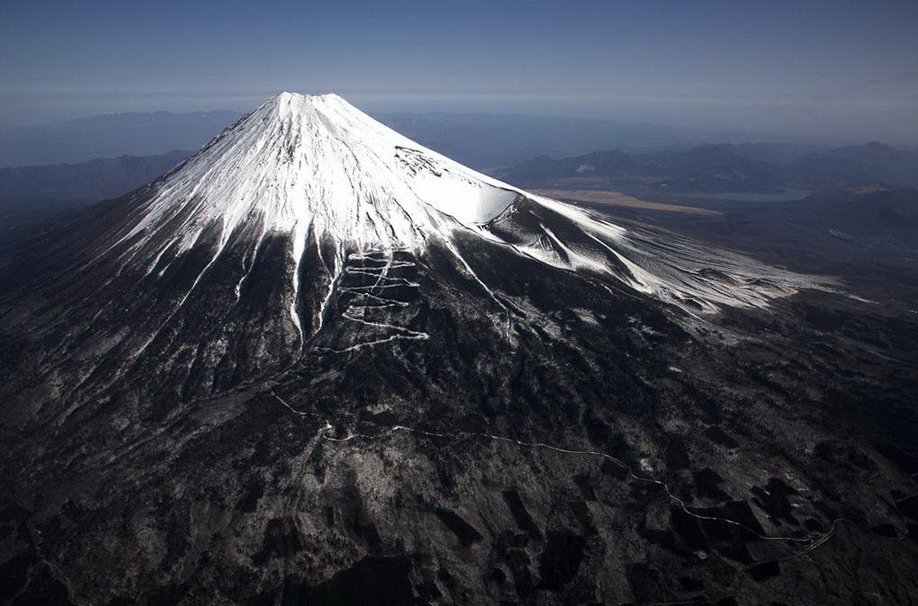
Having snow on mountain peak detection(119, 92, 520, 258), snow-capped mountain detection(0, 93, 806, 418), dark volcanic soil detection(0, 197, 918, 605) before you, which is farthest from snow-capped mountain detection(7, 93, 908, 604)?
snow on mountain peak detection(119, 92, 520, 258)

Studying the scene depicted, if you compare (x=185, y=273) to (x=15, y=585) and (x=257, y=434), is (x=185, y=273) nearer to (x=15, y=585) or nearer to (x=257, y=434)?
(x=257, y=434)

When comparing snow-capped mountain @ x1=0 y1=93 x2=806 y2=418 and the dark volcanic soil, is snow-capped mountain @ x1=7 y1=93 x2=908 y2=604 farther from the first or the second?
snow-capped mountain @ x1=0 y1=93 x2=806 y2=418

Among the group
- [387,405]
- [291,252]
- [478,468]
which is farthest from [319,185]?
[478,468]

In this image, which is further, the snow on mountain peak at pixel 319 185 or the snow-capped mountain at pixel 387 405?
the snow on mountain peak at pixel 319 185

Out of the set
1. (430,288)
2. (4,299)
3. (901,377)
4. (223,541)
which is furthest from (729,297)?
(4,299)

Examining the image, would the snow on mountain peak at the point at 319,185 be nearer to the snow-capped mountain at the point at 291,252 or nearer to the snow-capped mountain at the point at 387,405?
the snow-capped mountain at the point at 291,252

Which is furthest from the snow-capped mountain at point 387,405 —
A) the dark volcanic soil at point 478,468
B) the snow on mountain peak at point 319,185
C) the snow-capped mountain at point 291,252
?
the snow on mountain peak at point 319,185

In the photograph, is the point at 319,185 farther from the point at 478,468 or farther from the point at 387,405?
the point at 478,468

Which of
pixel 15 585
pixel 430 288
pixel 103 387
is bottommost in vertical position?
pixel 15 585

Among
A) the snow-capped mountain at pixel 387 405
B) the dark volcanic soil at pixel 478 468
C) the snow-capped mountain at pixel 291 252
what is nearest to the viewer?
the dark volcanic soil at pixel 478 468
